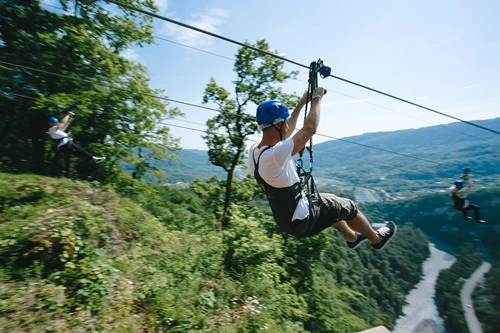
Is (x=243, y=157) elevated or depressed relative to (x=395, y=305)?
elevated

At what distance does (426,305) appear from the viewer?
6656 centimetres

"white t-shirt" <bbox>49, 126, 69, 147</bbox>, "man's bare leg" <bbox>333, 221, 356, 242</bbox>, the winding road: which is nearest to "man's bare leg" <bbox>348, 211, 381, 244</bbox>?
"man's bare leg" <bbox>333, 221, 356, 242</bbox>

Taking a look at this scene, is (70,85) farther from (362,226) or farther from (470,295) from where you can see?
(470,295)

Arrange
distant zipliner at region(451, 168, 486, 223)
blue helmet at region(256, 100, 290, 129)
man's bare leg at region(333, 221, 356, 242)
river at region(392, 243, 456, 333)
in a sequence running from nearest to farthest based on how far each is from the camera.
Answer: blue helmet at region(256, 100, 290, 129) → man's bare leg at region(333, 221, 356, 242) → distant zipliner at region(451, 168, 486, 223) → river at region(392, 243, 456, 333)

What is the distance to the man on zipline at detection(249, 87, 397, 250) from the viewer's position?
262cm

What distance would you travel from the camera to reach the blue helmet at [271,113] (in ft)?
9.29

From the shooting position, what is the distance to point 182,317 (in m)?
5.03

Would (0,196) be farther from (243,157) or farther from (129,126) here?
(243,157)

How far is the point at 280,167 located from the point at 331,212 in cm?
94

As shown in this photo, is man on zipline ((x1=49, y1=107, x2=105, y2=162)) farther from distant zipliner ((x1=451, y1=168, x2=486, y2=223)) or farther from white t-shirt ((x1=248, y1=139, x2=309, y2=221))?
distant zipliner ((x1=451, y1=168, x2=486, y2=223))

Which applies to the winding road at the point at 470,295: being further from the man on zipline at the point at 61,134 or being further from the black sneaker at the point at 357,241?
the man on zipline at the point at 61,134

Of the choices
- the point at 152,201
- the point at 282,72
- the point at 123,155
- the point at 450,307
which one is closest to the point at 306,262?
the point at 152,201

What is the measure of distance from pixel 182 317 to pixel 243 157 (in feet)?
52.5

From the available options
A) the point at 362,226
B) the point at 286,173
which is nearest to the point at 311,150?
the point at 286,173
